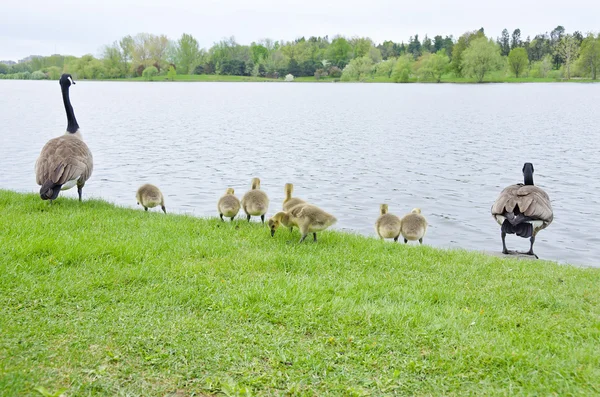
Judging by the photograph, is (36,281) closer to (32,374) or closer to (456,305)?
(32,374)

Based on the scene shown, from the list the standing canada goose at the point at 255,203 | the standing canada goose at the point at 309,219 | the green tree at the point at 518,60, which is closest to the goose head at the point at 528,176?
the standing canada goose at the point at 309,219

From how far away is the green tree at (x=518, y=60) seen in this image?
429 feet

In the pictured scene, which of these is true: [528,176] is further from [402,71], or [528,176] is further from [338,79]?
[338,79]

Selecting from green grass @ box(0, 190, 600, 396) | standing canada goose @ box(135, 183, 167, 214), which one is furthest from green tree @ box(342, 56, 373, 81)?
green grass @ box(0, 190, 600, 396)

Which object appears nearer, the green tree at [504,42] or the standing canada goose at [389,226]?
the standing canada goose at [389,226]

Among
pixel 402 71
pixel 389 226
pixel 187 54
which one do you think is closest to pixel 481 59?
pixel 402 71

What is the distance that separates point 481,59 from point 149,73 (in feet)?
293

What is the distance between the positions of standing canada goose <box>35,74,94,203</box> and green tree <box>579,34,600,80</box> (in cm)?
13545

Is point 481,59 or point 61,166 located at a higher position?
point 481,59

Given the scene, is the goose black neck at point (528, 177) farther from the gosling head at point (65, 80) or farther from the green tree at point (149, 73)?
the green tree at point (149, 73)

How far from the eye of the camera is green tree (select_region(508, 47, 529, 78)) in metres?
131

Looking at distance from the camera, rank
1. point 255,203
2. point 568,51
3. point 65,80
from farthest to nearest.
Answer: point 568,51, point 65,80, point 255,203

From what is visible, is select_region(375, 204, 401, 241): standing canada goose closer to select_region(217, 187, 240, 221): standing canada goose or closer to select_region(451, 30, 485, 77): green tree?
select_region(217, 187, 240, 221): standing canada goose

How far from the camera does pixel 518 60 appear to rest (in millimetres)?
131750
